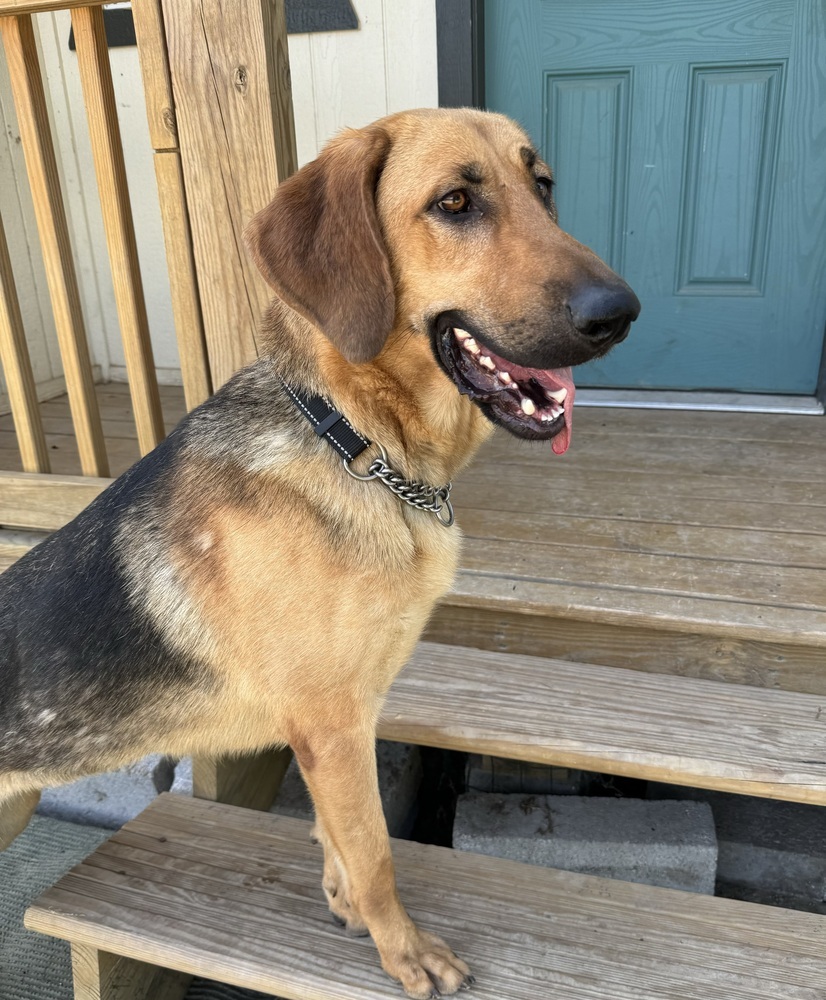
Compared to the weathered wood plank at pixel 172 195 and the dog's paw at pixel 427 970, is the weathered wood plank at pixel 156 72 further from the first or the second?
the dog's paw at pixel 427 970

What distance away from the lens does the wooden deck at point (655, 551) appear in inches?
85.0

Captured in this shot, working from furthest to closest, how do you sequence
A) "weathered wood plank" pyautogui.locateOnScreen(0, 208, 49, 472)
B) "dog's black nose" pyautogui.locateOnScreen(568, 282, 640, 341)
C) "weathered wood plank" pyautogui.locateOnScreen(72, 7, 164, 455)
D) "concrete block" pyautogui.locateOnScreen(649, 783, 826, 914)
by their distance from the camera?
"weathered wood plank" pyautogui.locateOnScreen(0, 208, 49, 472)
"concrete block" pyautogui.locateOnScreen(649, 783, 826, 914)
"weathered wood plank" pyautogui.locateOnScreen(72, 7, 164, 455)
"dog's black nose" pyautogui.locateOnScreen(568, 282, 640, 341)

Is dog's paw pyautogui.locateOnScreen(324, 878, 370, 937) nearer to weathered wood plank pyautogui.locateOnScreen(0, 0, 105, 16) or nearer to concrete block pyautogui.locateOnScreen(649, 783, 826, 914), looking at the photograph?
concrete block pyautogui.locateOnScreen(649, 783, 826, 914)

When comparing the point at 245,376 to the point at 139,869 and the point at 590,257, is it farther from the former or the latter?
the point at 139,869

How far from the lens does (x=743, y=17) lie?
3402 millimetres

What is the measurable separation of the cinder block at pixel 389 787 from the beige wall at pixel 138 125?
302 cm

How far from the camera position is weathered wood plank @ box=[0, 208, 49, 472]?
8.57ft

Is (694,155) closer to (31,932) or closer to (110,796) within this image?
(110,796)

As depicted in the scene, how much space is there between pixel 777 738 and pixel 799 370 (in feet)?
8.68

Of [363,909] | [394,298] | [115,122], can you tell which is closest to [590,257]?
[394,298]

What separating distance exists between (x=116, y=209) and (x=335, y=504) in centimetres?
144

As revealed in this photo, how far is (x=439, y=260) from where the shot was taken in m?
1.50

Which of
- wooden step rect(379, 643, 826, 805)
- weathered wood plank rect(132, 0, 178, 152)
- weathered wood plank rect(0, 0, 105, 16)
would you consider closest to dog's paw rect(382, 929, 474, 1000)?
wooden step rect(379, 643, 826, 805)

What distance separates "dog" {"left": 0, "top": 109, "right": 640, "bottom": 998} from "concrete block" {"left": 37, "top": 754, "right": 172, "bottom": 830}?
3.43 feet
